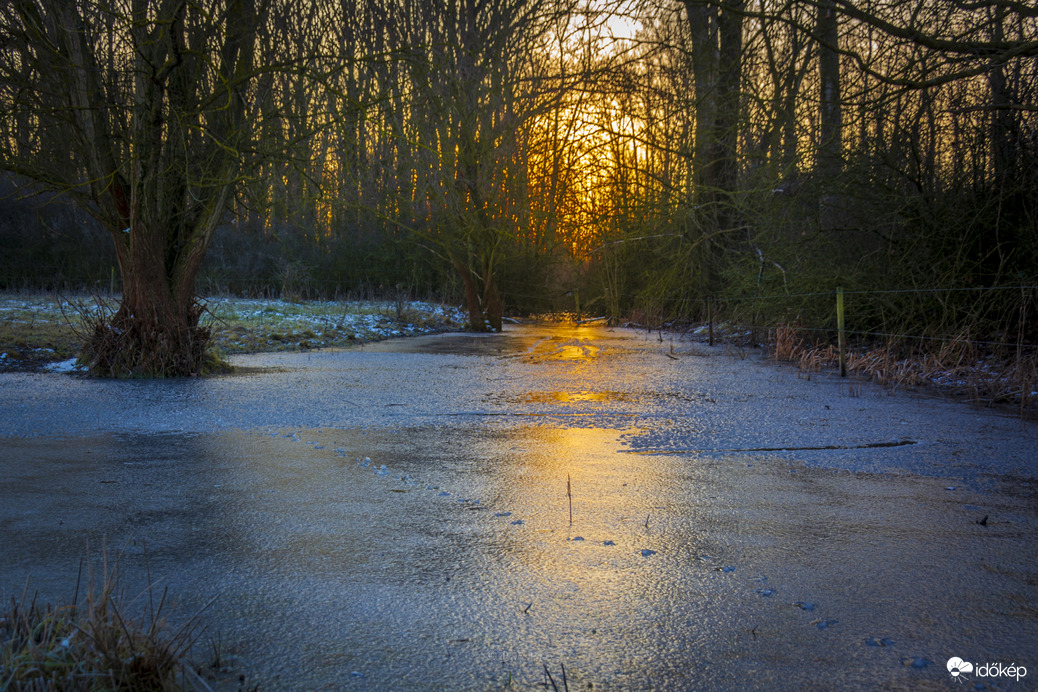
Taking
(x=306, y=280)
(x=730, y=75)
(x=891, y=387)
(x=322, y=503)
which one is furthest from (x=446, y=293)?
(x=322, y=503)

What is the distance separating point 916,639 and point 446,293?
26178 mm

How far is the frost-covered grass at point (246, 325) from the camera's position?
37.5 ft

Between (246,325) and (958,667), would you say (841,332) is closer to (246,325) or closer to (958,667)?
(958,667)

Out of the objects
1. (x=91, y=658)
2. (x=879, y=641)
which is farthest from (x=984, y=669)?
(x=91, y=658)

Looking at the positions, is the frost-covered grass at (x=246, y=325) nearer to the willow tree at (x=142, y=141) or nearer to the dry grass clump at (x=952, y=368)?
the willow tree at (x=142, y=141)

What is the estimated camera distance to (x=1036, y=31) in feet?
25.8

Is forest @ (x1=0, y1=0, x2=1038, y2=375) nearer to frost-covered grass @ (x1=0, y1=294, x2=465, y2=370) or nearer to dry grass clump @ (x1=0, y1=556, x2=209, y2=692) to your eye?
frost-covered grass @ (x1=0, y1=294, x2=465, y2=370)

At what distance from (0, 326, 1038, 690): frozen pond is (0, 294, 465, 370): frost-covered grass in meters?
4.66

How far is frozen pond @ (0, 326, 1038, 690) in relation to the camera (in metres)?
2.49

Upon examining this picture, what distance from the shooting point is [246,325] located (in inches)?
620

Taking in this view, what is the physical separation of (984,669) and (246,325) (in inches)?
589

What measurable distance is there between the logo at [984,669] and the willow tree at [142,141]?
8.14 meters

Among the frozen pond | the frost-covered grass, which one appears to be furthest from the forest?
the frozen pond

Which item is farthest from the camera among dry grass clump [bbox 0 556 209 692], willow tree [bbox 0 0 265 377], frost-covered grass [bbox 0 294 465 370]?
frost-covered grass [bbox 0 294 465 370]
